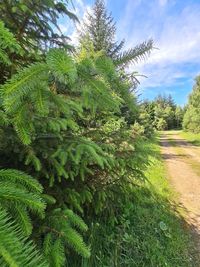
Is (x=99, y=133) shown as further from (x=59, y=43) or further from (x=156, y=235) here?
(x=156, y=235)

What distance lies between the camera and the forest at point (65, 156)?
4.86 ft

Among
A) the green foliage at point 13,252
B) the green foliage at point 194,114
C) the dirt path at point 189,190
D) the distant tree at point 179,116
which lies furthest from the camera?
the distant tree at point 179,116

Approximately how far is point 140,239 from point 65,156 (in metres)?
2.89

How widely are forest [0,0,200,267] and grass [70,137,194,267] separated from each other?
0.02m

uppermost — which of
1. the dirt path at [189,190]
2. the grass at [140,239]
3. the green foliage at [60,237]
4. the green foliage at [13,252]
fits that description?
the green foliage at [13,252]

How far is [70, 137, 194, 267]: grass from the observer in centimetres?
381

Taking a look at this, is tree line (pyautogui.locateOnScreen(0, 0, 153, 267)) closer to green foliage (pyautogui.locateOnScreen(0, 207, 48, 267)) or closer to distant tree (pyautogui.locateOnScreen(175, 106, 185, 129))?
green foliage (pyautogui.locateOnScreen(0, 207, 48, 267))

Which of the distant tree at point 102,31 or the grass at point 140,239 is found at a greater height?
the distant tree at point 102,31

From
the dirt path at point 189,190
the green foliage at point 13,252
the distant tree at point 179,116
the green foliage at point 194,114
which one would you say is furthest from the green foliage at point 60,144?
the distant tree at point 179,116

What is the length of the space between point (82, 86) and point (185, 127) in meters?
45.3

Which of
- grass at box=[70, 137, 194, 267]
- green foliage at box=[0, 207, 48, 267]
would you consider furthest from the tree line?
grass at box=[70, 137, 194, 267]

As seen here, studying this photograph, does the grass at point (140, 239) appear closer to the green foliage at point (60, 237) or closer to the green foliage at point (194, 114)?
the green foliage at point (60, 237)

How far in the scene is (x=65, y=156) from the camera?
234 cm

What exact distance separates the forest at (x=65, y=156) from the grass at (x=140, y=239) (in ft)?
0.06
